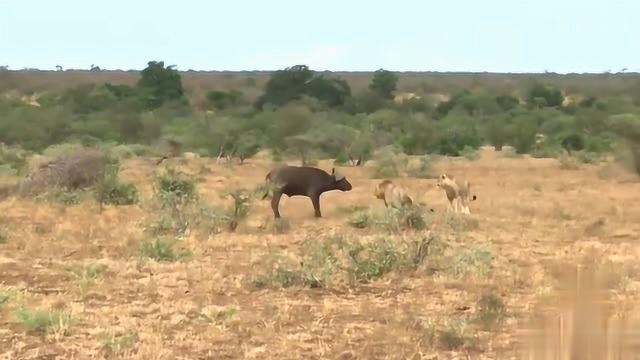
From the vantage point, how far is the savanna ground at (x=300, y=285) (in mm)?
5742

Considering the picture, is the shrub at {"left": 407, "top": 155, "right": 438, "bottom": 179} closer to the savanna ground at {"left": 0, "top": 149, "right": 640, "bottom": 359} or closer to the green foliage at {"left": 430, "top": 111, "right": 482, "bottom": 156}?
the green foliage at {"left": 430, "top": 111, "right": 482, "bottom": 156}

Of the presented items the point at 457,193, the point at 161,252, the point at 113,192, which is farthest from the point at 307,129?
the point at 161,252

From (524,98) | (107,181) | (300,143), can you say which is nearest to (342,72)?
(524,98)

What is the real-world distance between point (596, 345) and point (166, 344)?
16.7 ft

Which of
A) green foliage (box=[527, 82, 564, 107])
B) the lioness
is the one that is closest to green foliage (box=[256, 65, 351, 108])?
green foliage (box=[527, 82, 564, 107])

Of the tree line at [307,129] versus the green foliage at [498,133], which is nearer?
the tree line at [307,129]

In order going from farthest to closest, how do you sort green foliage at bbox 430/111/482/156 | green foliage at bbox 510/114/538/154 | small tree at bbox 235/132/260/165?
green foliage at bbox 510/114/538/154, green foliage at bbox 430/111/482/156, small tree at bbox 235/132/260/165

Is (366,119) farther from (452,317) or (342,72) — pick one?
(342,72)

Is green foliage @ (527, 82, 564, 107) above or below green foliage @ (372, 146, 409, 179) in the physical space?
above

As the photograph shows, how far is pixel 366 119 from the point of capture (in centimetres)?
3672

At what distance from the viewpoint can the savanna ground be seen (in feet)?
18.8

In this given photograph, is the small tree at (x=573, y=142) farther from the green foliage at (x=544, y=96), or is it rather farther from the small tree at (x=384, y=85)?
the small tree at (x=384, y=85)

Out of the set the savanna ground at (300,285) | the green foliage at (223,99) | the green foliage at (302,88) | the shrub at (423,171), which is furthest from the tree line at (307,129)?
the savanna ground at (300,285)

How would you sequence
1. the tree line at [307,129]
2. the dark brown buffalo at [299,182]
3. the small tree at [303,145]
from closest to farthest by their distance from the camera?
the dark brown buffalo at [299,182] → the small tree at [303,145] → the tree line at [307,129]
